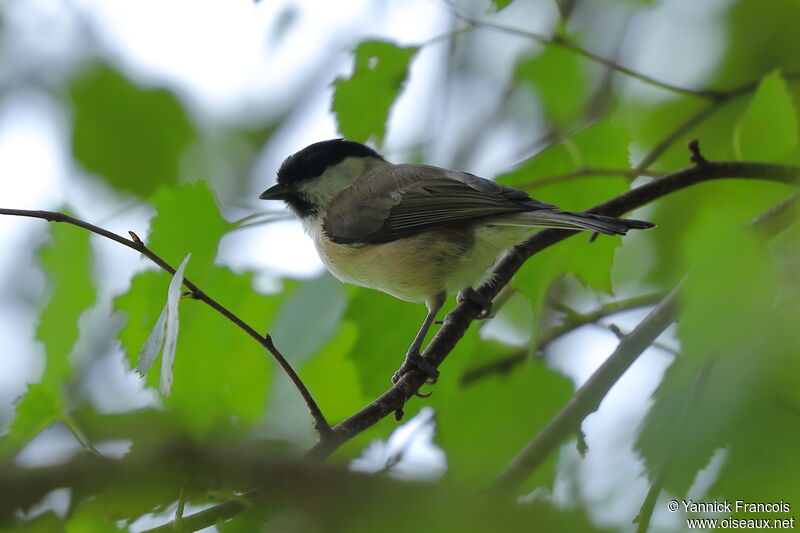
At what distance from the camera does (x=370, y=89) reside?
1.85 meters

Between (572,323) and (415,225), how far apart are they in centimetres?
49

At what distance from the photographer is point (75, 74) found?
10.8 ft

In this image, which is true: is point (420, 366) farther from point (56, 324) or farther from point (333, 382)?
point (56, 324)

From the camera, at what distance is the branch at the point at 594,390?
1.43 m

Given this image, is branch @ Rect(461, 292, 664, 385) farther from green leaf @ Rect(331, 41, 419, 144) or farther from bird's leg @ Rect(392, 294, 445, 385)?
green leaf @ Rect(331, 41, 419, 144)

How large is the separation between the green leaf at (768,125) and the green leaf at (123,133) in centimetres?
223

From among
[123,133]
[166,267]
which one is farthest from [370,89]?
[123,133]

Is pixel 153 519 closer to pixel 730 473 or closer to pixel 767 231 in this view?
pixel 730 473

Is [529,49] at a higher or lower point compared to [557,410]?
higher

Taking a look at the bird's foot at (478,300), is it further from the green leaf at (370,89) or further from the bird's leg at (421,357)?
the green leaf at (370,89)

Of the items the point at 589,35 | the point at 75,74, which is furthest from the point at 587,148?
the point at 75,74

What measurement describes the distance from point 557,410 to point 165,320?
1.08m

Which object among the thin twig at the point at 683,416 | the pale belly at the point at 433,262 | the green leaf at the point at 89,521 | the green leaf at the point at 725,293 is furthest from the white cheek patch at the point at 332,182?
the green leaf at the point at 725,293

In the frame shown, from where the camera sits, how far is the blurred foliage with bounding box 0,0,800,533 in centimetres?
64
